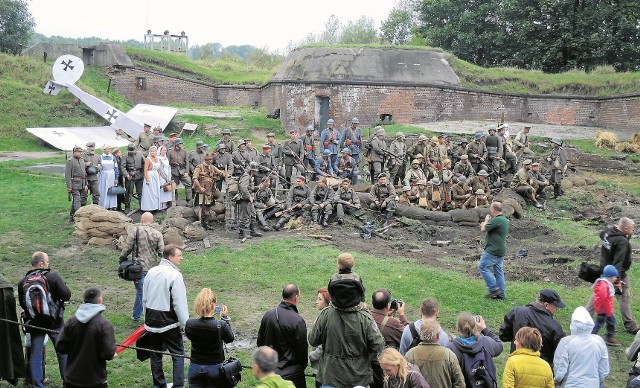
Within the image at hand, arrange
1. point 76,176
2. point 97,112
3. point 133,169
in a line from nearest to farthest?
point 76,176, point 133,169, point 97,112

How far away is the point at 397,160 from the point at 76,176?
867cm

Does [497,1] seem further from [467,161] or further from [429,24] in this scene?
[467,161]

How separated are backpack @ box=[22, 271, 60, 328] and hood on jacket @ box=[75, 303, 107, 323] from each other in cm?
132

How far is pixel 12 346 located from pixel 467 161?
13.8 m

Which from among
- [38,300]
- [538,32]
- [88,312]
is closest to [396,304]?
[88,312]

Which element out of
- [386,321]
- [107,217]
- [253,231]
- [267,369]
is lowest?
[253,231]

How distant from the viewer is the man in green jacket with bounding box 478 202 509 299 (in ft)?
37.4

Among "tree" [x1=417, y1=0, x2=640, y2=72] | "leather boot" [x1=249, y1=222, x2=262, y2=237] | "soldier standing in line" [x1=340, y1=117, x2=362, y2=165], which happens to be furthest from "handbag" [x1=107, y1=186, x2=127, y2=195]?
"tree" [x1=417, y1=0, x2=640, y2=72]

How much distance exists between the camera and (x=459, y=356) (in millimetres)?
6465

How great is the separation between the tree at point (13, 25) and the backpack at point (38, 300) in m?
33.3

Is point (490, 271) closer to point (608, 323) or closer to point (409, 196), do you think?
point (608, 323)

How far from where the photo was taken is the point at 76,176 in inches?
657

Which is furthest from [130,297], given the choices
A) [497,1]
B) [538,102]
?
[497,1]

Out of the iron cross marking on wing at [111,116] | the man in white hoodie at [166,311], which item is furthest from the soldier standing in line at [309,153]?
the iron cross marking on wing at [111,116]
